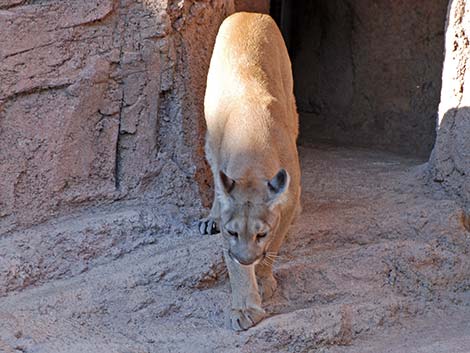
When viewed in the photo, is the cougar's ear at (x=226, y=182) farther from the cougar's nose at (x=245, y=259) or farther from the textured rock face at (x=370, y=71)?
the textured rock face at (x=370, y=71)

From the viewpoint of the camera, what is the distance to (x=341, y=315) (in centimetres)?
562

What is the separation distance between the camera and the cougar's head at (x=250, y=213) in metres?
5.38

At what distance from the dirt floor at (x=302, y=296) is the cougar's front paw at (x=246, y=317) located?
6 centimetres

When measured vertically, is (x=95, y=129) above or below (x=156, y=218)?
above

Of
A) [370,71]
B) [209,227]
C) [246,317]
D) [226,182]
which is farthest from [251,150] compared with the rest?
[370,71]

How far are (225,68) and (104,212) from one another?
1383 mm

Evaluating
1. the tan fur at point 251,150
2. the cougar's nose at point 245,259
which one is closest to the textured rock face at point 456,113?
the tan fur at point 251,150

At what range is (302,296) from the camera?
5.86 meters

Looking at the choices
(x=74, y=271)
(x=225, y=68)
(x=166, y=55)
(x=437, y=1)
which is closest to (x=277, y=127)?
(x=225, y=68)

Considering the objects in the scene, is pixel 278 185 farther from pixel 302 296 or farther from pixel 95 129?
pixel 95 129

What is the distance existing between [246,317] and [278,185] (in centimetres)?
85

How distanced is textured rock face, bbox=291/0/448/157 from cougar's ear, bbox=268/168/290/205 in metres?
3.67

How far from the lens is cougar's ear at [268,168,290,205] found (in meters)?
5.40

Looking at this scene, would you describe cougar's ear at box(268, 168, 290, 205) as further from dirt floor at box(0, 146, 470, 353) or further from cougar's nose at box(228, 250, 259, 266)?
dirt floor at box(0, 146, 470, 353)
